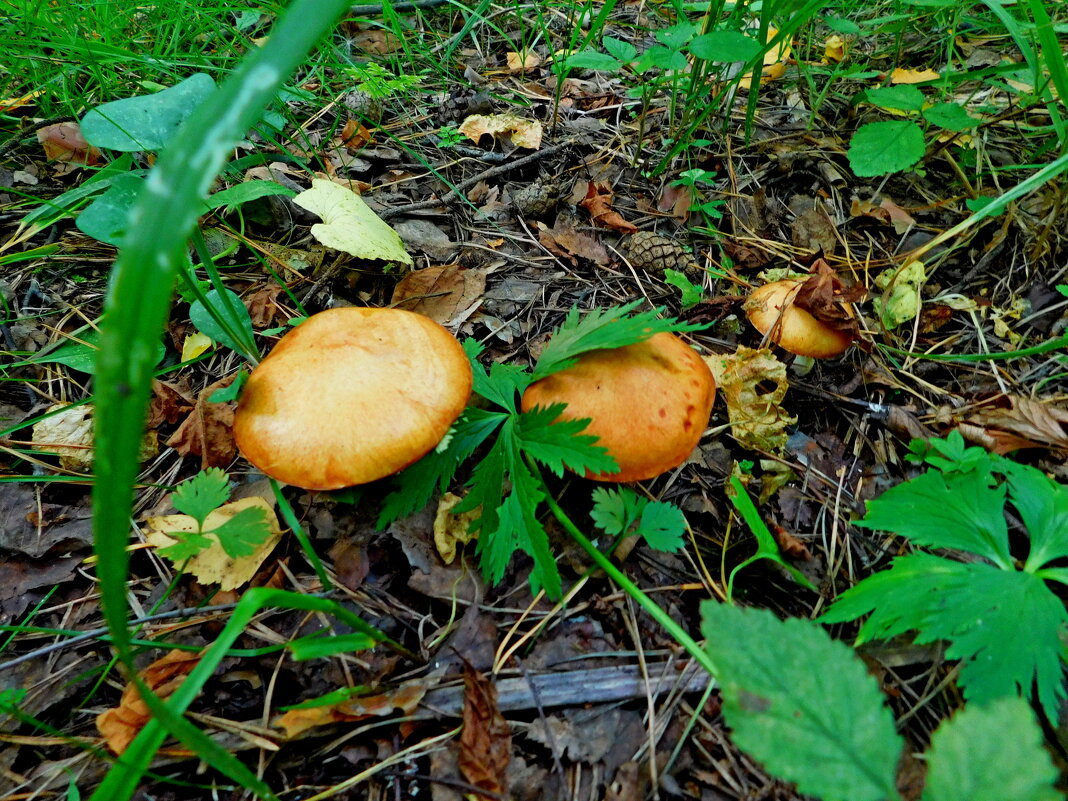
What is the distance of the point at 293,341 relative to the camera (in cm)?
211

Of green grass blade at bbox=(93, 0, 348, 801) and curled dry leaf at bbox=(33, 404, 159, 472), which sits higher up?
green grass blade at bbox=(93, 0, 348, 801)

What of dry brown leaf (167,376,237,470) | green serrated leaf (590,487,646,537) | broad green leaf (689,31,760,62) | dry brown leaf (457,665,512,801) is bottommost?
dry brown leaf (457,665,512,801)

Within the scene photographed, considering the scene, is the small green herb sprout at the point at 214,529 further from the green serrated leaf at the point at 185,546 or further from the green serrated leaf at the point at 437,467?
the green serrated leaf at the point at 437,467

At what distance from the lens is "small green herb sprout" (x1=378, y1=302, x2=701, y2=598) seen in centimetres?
185

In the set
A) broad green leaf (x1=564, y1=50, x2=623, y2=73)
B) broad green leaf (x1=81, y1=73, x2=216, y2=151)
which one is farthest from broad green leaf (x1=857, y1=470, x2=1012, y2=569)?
broad green leaf (x1=81, y1=73, x2=216, y2=151)

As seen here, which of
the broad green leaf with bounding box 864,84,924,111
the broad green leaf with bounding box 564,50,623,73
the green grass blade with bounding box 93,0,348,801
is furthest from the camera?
the broad green leaf with bounding box 564,50,623,73

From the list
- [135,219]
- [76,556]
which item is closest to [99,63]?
[76,556]

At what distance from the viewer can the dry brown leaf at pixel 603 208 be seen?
3123 mm

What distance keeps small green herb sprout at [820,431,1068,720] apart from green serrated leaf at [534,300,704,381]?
926mm

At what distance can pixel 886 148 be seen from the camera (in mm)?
2828

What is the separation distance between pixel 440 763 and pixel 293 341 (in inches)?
58.1

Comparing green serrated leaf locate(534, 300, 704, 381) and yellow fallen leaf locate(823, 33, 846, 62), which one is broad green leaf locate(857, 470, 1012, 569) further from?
yellow fallen leaf locate(823, 33, 846, 62)

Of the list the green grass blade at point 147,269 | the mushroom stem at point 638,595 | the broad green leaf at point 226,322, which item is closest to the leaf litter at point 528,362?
the mushroom stem at point 638,595

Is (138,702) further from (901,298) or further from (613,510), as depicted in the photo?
(901,298)
